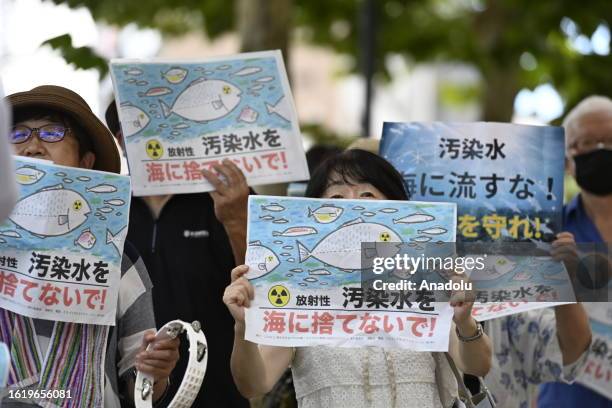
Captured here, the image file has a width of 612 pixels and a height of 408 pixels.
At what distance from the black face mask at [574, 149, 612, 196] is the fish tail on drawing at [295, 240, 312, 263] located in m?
1.89

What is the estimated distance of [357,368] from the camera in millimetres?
3367

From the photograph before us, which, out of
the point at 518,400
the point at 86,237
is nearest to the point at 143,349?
the point at 86,237

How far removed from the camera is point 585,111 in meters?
5.00

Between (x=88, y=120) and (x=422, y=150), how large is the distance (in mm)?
1322

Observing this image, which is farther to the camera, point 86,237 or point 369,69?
point 369,69

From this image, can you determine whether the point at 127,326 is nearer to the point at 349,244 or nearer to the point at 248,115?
the point at 349,244

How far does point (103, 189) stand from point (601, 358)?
92.6 inches

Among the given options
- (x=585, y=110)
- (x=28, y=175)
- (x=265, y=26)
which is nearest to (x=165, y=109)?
(x=28, y=175)

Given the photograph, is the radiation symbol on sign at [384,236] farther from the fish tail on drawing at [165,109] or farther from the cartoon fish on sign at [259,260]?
the fish tail on drawing at [165,109]

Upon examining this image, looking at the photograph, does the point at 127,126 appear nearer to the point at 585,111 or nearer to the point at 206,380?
the point at 206,380

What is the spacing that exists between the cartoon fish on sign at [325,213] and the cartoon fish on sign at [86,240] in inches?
25.9

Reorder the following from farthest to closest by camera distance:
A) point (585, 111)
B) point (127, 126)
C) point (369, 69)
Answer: point (369, 69)
point (585, 111)
point (127, 126)

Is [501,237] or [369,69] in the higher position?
[369,69]

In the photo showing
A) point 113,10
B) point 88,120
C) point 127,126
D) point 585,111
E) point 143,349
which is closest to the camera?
point 143,349
